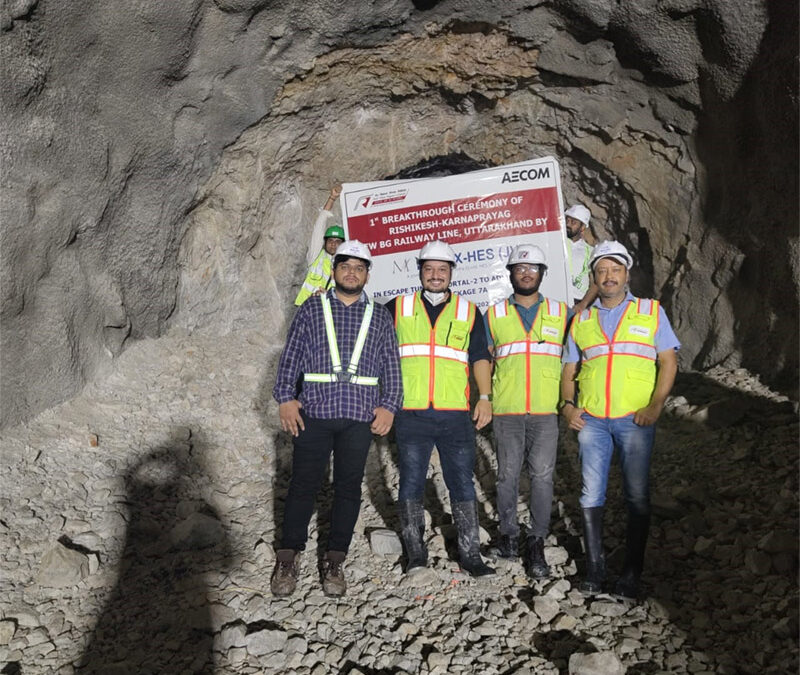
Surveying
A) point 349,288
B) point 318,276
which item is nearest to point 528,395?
point 349,288

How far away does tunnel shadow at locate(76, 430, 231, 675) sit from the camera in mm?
2887

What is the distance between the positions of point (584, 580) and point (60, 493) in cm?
359

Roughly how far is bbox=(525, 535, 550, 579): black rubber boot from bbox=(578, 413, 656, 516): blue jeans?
0.41 meters

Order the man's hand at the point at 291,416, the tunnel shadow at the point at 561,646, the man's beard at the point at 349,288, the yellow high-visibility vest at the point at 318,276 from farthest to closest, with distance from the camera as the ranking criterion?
the yellow high-visibility vest at the point at 318,276 < the man's beard at the point at 349,288 < the man's hand at the point at 291,416 < the tunnel shadow at the point at 561,646

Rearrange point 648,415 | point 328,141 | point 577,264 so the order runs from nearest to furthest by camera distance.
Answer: point 648,415 → point 577,264 → point 328,141

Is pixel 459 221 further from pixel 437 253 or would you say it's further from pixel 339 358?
pixel 339 358

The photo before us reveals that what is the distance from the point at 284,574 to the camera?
337 centimetres

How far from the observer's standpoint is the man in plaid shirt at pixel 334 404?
335 centimetres

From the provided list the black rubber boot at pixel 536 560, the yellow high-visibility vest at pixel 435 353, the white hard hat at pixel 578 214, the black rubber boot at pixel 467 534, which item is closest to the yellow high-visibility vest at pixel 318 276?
the yellow high-visibility vest at pixel 435 353

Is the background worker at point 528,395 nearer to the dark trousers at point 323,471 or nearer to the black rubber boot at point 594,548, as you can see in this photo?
the black rubber boot at point 594,548

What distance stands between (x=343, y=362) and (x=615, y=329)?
158cm

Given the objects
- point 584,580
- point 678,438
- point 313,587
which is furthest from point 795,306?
point 313,587

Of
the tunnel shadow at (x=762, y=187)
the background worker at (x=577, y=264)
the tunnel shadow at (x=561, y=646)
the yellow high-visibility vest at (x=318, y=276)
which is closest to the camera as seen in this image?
the tunnel shadow at (x=561, y=646)

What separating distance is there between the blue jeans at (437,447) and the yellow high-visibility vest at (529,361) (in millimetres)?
312
